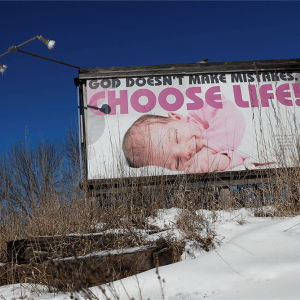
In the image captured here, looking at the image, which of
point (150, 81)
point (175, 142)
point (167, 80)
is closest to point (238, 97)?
point (167, 80)

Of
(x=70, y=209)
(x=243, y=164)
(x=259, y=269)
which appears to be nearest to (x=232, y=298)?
(x=259, y=269)

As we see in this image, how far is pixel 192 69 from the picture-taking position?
553cm

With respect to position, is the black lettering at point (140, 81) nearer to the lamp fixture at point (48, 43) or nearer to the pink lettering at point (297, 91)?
the lamp fixture at point (48, 43)

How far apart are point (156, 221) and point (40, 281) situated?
1.48 m

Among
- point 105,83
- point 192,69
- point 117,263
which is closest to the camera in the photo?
point 117,263

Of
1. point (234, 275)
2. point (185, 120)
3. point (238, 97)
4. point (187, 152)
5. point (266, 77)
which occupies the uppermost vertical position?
point (266, 77)

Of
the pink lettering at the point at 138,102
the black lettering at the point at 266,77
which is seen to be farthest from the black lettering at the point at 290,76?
the pink lettering at the point at 138,102

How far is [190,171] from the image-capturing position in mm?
5059

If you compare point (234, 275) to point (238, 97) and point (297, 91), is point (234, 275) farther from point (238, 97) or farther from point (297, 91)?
point (297, 91)

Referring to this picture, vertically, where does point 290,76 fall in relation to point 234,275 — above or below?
above

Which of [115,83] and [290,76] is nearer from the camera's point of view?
[115,83]

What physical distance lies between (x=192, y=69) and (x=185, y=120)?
3.65 feet

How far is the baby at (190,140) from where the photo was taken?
16.6 ft

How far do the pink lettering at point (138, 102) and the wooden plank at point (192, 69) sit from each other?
0.39 meters
